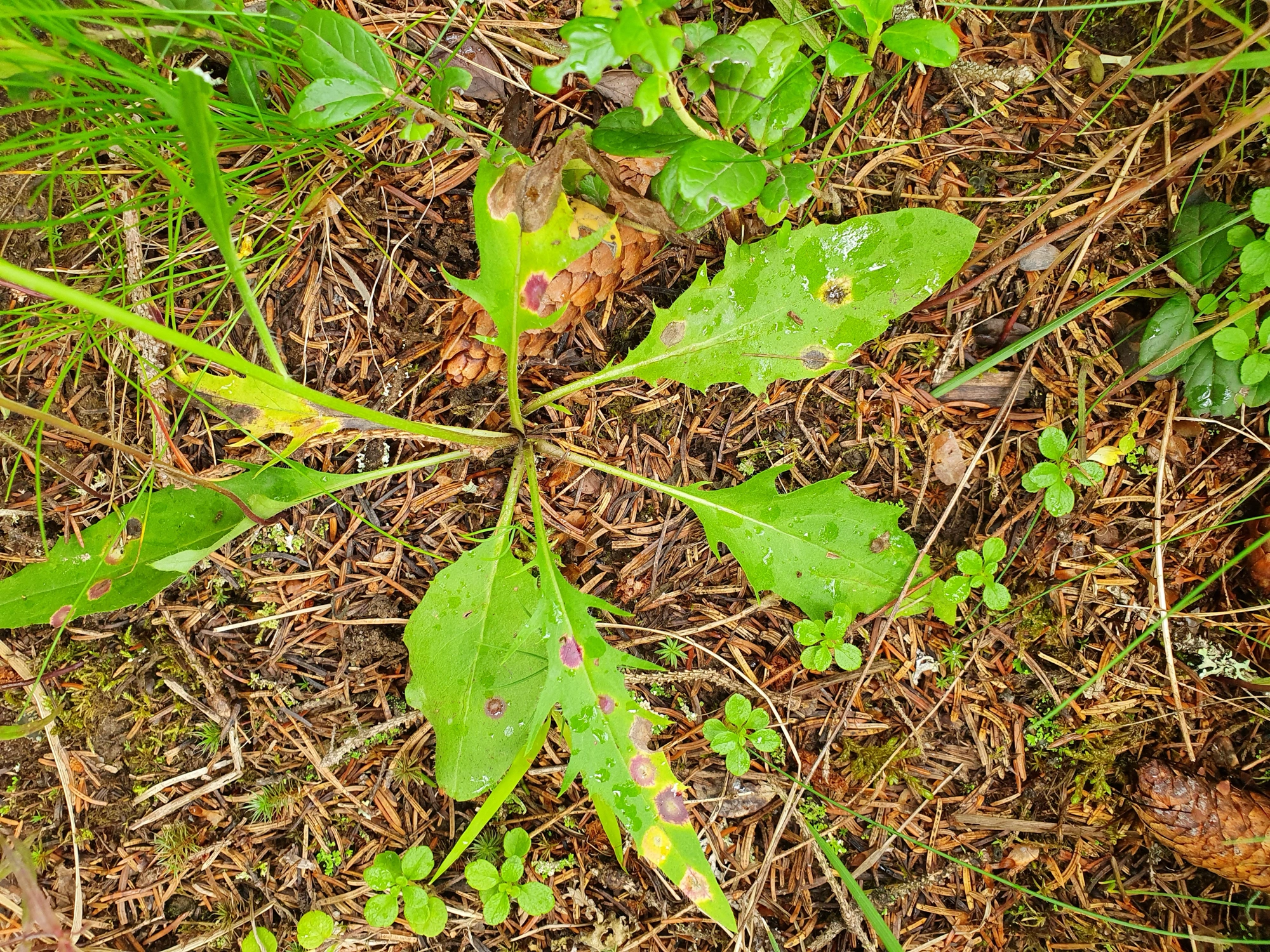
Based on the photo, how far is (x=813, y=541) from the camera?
81.9 inches

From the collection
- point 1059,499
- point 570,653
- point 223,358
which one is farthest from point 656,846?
point 223,358

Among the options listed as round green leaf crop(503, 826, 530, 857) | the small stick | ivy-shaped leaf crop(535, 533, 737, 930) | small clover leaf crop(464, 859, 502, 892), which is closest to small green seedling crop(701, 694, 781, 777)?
ivy-shaped leaf crop(535, 533, 737, 930)

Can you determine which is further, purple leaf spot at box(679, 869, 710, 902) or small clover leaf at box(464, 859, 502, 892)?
small clover leaf at box(464, 859, 502, 892)

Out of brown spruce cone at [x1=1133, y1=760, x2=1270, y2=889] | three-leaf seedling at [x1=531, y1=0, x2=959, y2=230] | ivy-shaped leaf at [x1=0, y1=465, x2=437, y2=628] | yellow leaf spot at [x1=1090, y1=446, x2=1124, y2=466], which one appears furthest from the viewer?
yellow leaf spot at [x1=1090, y1=446, x2=1124, y2=466]

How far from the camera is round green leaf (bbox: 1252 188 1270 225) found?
1.92 metres

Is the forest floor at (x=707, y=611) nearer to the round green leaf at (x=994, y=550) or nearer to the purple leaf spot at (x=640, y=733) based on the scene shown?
the round green leaf at (x=994, y=550)

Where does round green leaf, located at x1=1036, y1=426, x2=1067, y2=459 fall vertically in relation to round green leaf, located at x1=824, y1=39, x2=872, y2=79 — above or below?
below

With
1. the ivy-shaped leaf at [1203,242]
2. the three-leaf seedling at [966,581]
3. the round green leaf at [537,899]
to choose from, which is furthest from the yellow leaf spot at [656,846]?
the ivy-shaped leaf at [1203,242]

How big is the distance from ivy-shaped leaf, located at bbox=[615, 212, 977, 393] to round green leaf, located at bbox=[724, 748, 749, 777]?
→ 3.19 feet

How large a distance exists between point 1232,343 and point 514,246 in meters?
1.83

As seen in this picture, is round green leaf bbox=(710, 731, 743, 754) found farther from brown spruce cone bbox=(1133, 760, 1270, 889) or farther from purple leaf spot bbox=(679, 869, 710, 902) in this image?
brown spruce cone bbox=(1133, 760, 1270, 889)

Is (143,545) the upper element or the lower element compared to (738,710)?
upper

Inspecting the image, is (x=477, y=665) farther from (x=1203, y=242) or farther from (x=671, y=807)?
(x=1203, y=242)

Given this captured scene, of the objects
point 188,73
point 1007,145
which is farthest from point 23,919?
point 1007,145
